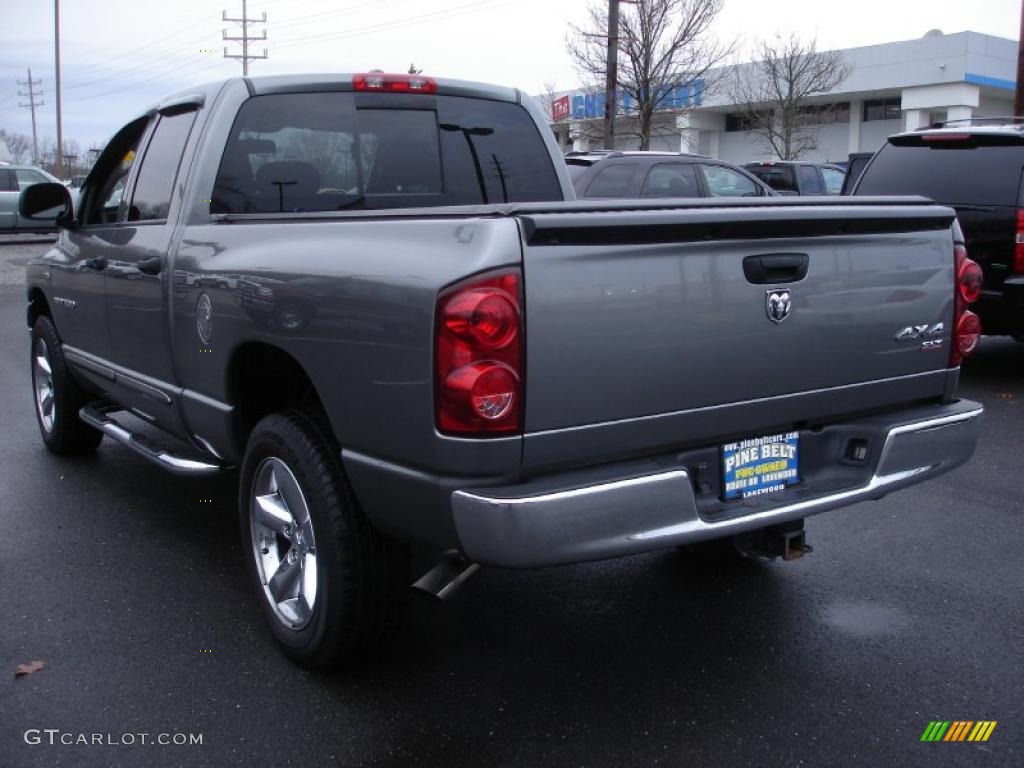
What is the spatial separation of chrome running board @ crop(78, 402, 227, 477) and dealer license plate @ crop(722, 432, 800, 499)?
6.92 ft

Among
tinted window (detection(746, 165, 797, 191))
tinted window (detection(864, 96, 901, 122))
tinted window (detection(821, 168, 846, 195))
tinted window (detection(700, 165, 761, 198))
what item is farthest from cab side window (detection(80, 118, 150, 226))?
tinted window (detection(864, 96, 901, 122))

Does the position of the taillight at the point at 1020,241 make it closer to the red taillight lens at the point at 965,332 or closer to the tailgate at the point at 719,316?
the red taillight lens at the point at 965,332

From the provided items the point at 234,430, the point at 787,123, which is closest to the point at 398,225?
the point at 234,430

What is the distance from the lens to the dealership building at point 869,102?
39638 millimetres

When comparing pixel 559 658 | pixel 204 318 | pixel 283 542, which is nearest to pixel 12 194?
pixel 204 318

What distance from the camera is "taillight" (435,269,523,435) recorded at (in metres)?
2.71

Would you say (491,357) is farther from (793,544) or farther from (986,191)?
(986,191)

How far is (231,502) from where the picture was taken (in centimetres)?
549

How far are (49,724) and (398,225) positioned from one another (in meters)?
1.86

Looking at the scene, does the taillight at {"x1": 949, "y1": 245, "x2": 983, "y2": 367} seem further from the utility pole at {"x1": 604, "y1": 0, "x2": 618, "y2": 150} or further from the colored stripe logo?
the utility pole at {"x1": 604, "y1": 0, "x2": 618, "y2": 150}

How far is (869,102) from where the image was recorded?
45875 millimetres

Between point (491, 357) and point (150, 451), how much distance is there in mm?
2323

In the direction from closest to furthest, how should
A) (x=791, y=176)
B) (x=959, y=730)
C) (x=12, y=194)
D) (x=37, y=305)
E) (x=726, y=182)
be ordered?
(x=959, y=730) → (x=37, y=305) → (x=726, y=182) → (x=791, y=176) → (x=12, y=194)

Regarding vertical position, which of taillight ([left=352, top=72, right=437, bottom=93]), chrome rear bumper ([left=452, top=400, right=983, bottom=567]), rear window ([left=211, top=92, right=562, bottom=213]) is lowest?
chrome rear bumper ([left=452, top=400, right=983, bottom=567])
